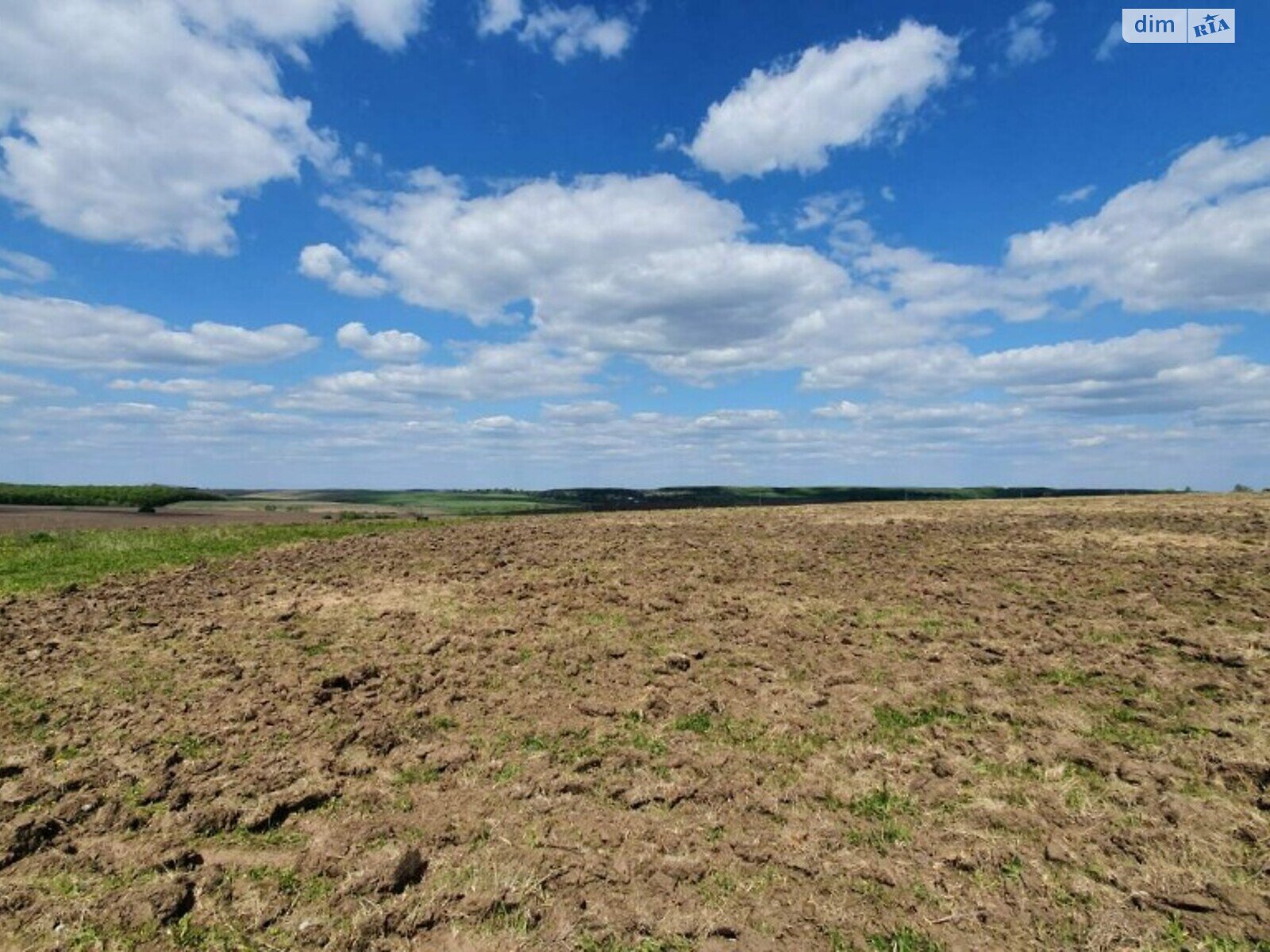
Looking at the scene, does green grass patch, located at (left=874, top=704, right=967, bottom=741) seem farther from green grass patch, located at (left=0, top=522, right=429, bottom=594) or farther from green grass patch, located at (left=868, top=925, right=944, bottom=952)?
green grass patch, located at (left=0, top=522, right=429, bottom=594)

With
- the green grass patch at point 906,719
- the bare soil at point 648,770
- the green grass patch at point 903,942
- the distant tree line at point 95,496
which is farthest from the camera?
the distant tree line at point 95,496

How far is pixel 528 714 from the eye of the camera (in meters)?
9.41

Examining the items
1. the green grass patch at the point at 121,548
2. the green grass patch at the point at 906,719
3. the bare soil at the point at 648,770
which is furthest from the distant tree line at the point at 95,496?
the green grass patch at the point at 906,719

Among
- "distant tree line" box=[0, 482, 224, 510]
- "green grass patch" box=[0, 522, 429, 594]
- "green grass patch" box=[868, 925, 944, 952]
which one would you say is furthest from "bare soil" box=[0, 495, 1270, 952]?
"distant tree line" box=[0, 482, 224, 510]

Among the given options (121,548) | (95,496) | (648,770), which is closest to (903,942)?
(648,770)

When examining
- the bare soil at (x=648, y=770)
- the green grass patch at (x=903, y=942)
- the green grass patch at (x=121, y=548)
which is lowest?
the green grass patch at (x=903, y=942)

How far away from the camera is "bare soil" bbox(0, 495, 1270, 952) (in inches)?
213

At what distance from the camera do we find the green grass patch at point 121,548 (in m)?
21.4

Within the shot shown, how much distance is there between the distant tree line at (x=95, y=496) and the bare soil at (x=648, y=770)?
5787 centimetres

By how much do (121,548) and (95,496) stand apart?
1875 inches

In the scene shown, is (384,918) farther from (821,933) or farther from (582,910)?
(821,933)

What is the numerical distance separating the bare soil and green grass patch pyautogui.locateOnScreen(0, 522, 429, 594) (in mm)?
6000

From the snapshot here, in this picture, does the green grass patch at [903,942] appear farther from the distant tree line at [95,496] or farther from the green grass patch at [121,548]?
the distant tree line at [95,496]

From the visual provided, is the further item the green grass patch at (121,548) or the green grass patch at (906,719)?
the green grass patch at (121,548)
